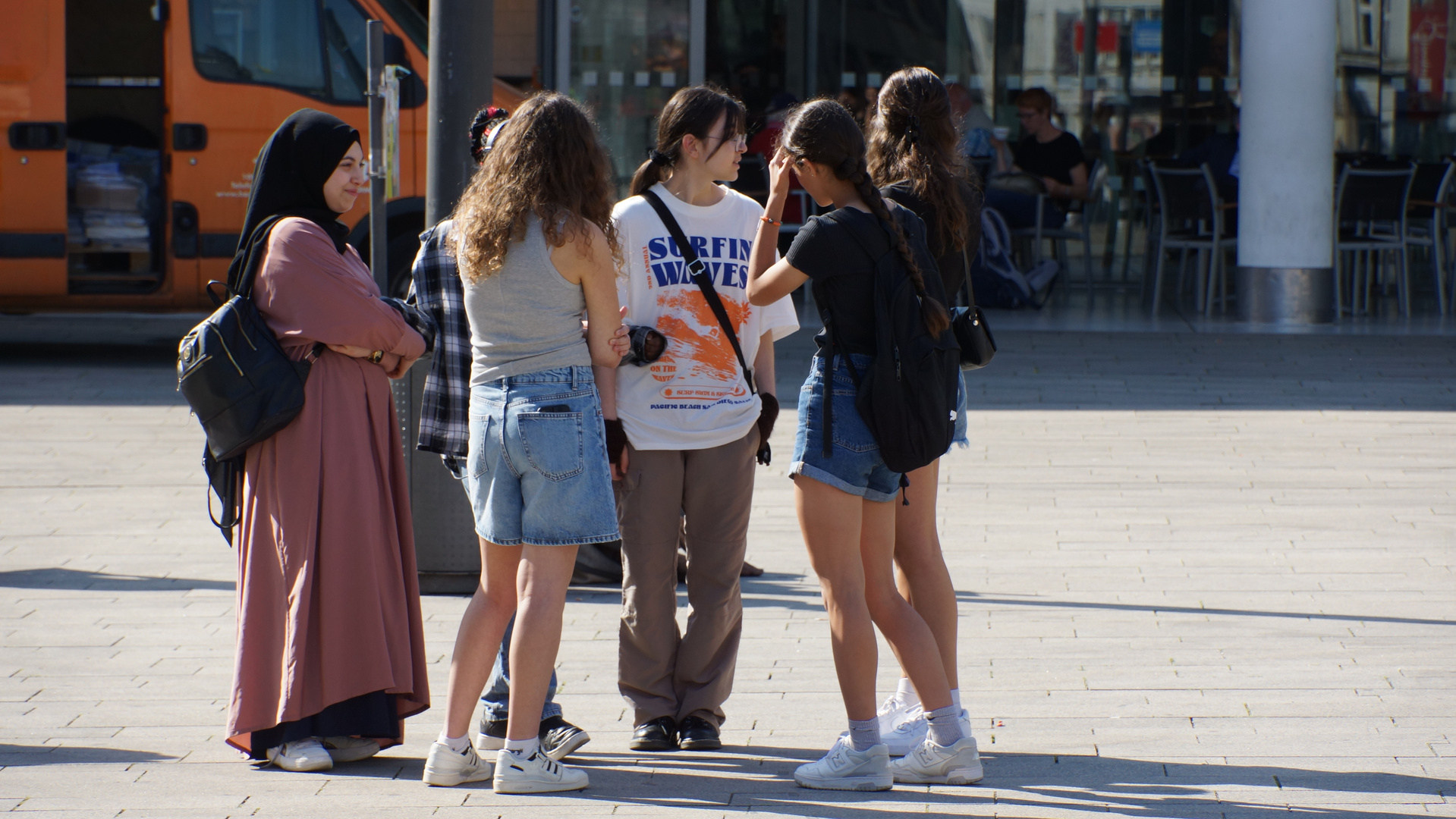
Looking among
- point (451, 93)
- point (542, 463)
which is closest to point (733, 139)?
point (542, 463)

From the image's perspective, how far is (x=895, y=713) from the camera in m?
4.33

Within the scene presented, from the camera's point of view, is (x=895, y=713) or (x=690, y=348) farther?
(x=895, y=713)

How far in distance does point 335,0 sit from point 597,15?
13.7 ft

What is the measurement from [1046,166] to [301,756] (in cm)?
1113

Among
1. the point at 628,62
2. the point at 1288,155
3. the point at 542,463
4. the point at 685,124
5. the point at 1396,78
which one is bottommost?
the point at 542,463

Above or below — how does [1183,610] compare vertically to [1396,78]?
below

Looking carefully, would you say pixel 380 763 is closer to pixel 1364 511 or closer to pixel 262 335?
pixel 262 335

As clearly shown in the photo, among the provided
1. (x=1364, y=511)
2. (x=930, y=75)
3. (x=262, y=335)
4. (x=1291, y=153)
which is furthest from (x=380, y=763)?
(x=1291, y=153)

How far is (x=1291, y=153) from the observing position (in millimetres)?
12094

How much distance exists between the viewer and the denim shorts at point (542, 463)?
377cm

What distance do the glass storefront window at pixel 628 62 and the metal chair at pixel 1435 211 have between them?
6123 millimetres

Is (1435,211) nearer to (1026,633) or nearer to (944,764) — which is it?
(1026,633)

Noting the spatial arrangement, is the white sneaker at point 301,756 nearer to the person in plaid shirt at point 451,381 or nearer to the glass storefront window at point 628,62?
the person in plaid shirt at point 451,381

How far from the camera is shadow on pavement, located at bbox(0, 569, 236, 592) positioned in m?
5.86
